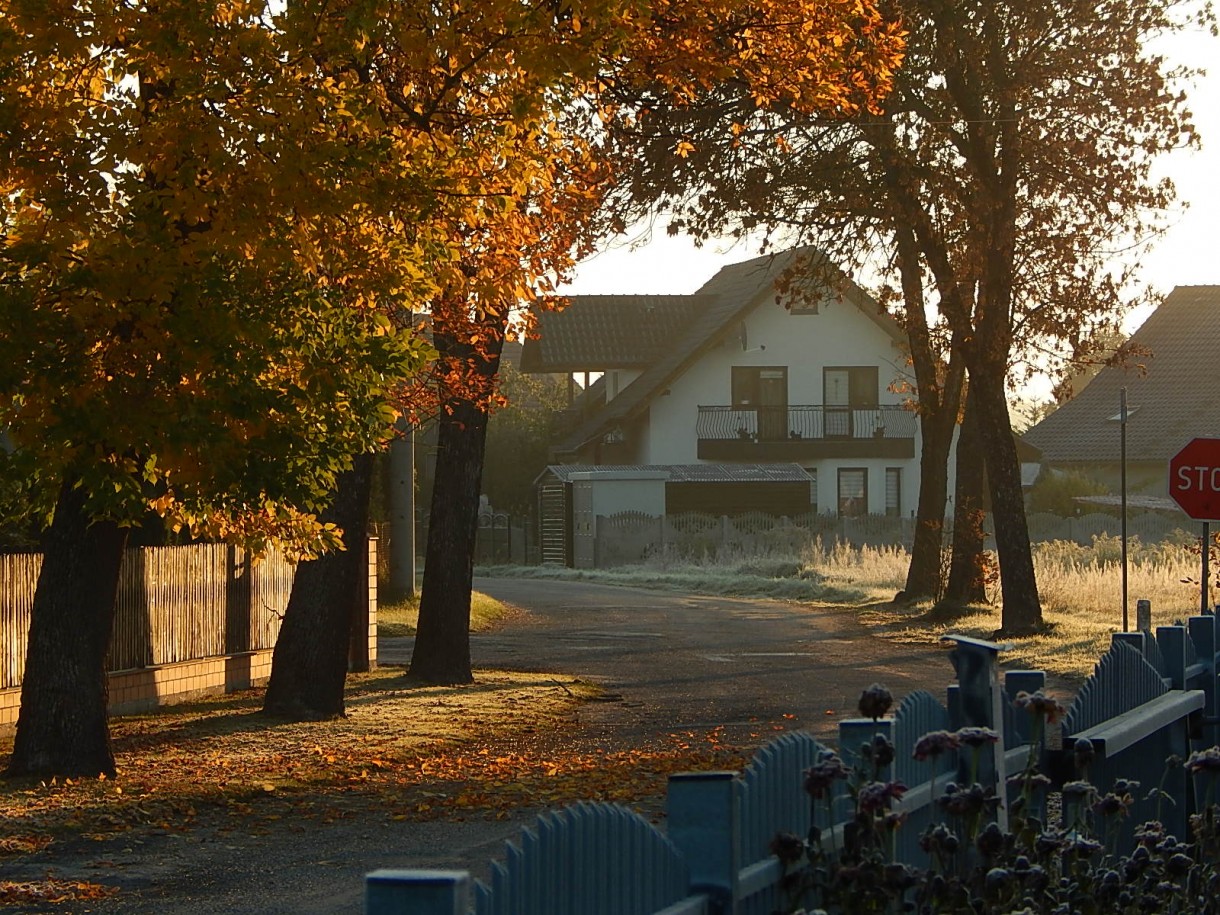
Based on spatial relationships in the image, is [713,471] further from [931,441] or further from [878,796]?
[878,796]

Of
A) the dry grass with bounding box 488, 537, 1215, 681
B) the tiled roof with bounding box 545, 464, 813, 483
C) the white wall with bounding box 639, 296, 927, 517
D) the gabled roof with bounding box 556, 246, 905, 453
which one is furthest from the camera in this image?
the white wall with bounding box 639, 296, 927, 517

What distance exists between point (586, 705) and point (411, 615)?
41.1 feet

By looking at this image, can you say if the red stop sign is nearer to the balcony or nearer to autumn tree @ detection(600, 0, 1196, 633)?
autumn tree @ detection(600, 0, 1196, 633)

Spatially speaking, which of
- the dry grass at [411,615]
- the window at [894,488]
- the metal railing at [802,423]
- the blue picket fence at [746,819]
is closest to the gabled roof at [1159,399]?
the window at [894,488]

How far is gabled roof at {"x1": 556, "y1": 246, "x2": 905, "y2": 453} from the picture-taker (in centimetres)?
6166

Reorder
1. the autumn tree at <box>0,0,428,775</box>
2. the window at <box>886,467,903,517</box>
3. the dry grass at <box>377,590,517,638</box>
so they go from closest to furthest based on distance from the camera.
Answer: the autumn tree at <box>0,0,428,775</box> < the dry grass at <box>377,590,517,638</box> < the window at <box>886,467,903,517</box>

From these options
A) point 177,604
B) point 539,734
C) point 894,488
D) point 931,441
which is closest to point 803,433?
point 894,488

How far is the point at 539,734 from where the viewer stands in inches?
674

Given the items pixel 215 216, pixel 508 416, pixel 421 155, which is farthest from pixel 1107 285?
pixel 508 416

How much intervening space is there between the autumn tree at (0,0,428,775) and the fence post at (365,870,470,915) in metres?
8.18

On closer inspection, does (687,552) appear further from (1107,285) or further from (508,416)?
(1107,285)

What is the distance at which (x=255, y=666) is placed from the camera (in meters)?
20.9

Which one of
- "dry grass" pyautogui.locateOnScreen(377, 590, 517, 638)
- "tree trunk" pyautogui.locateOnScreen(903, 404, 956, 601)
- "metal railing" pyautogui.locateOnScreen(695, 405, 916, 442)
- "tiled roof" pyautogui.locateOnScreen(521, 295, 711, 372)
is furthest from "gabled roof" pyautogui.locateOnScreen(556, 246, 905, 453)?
"dry grass" pyautogui.locateOnScreen(377, 590, 517, 638)

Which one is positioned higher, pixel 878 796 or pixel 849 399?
pixel 849 399
